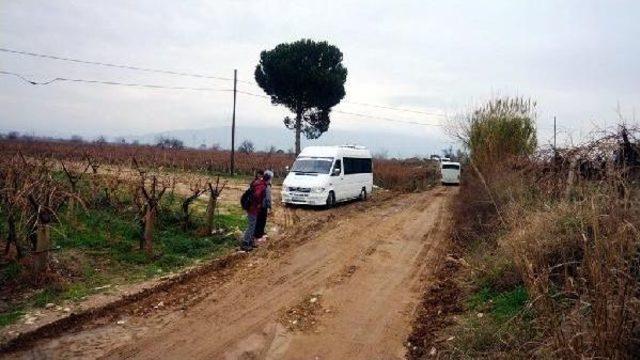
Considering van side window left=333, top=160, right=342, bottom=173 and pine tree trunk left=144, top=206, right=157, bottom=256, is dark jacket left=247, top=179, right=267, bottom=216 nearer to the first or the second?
pine tree trunk left=144, top=206, right=157, bottom=256

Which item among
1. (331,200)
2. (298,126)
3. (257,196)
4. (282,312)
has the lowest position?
(282,312)

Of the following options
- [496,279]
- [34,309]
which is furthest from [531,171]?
[34,309]

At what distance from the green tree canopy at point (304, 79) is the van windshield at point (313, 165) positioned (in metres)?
16.8

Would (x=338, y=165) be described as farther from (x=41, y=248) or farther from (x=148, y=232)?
(x=41, y=248)

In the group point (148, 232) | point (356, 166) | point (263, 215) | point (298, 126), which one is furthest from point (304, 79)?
point (148, 232)

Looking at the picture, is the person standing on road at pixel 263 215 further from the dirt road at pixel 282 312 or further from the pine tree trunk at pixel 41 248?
the pine tree trunk at pixel 41 248

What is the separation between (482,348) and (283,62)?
31013 mm

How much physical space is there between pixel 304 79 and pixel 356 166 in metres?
15.4

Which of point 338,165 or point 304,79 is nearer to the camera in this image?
point 338,165

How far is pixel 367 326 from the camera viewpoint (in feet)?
23.2

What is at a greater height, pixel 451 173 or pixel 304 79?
pixel 304 79

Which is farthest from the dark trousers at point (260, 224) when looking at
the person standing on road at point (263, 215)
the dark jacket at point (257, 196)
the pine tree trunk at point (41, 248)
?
the pine tree trunk at point (41, 248)

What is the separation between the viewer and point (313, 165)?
62.6ft

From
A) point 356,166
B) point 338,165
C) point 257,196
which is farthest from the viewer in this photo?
point 356,166
